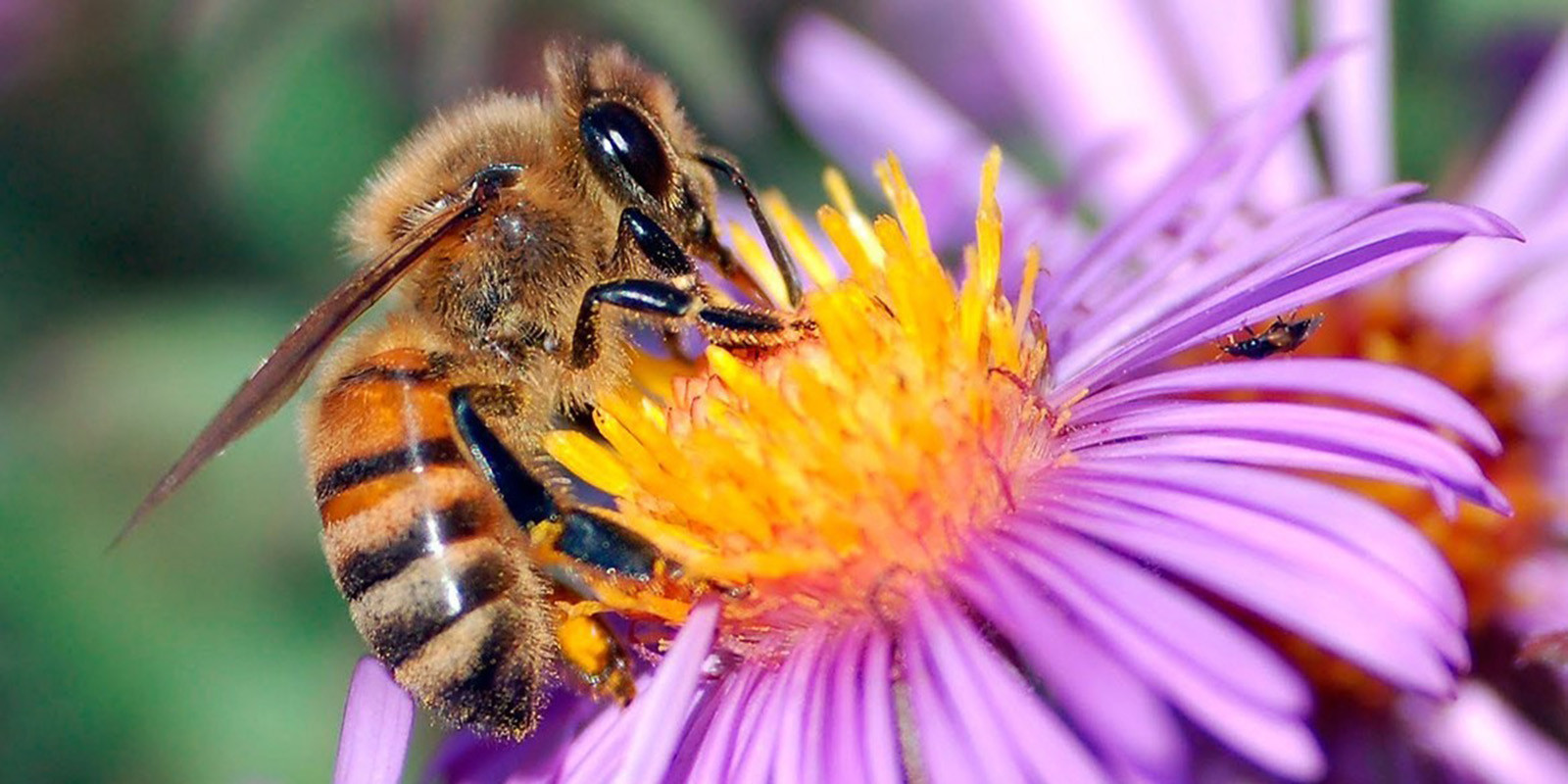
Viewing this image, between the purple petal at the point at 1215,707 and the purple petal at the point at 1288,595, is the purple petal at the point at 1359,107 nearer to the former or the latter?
the purple petal at the point at 1288,595

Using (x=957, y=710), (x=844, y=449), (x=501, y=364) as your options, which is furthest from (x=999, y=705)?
(x=501, y=364)

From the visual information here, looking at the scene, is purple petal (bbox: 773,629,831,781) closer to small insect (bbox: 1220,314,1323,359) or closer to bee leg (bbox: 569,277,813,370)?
bee leg (bbox: 569,277,813,370)

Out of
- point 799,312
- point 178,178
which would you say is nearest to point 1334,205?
point 799,312

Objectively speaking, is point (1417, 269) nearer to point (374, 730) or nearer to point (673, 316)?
point (673, 316)

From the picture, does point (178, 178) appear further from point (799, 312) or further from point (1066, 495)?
point (1066, 495)

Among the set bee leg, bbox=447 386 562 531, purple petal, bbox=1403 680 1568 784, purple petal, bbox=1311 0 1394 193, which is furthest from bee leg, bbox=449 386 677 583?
purple petal, bbox=1311 0 1394 193

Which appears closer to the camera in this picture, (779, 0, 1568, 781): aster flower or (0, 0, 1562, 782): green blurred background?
(779, 0, 1568, 781): aster flower

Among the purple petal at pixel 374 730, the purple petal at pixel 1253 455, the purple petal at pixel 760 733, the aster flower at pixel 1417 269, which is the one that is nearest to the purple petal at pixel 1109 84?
the aster flower at pixel 1417 269
